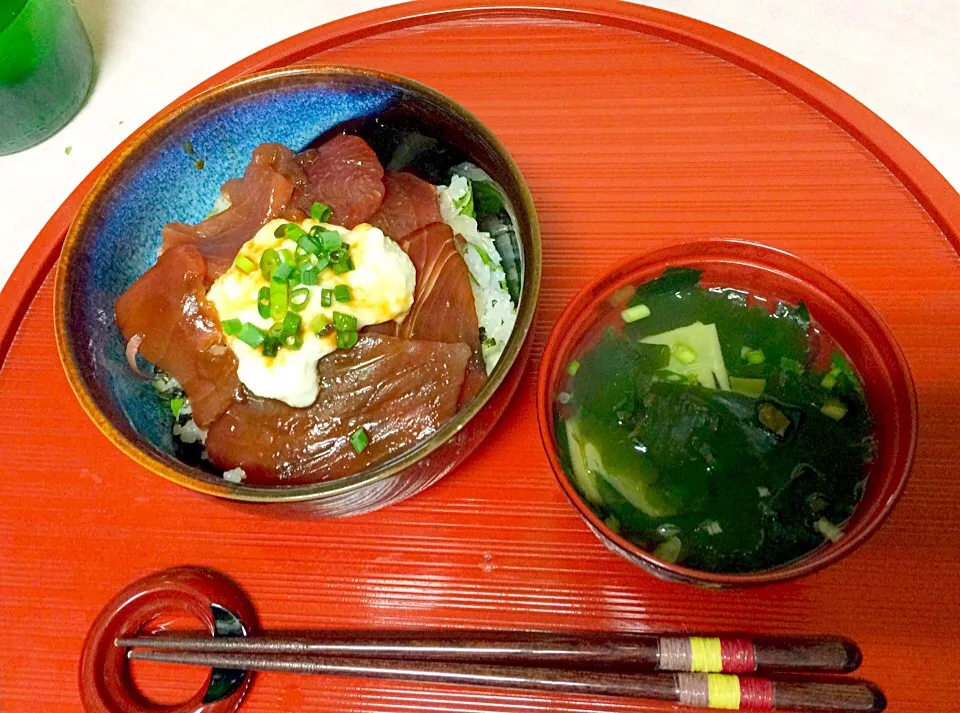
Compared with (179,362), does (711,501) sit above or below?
below

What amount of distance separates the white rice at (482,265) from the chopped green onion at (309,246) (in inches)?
13.1

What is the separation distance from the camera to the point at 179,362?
4.55ft

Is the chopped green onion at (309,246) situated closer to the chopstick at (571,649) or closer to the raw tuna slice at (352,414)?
the raw tuna slice at (352,414)

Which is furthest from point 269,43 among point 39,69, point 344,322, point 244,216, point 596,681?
point 596,681

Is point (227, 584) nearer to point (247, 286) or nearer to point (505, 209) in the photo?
point (247, 286)

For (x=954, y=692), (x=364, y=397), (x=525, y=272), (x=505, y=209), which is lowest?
(x=954, y=692)

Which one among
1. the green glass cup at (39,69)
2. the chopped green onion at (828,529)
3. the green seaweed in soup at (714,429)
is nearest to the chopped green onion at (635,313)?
the green seaweed in soup at (714,429)

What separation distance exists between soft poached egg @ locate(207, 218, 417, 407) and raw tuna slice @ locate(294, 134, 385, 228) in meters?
0.09

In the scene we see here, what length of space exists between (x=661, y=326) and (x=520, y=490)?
0.48 meters

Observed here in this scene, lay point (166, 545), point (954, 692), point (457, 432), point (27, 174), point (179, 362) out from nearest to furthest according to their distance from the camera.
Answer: point (457, 432), point (954, 692), point (179, 362), point (166, 545), point (27, 174)

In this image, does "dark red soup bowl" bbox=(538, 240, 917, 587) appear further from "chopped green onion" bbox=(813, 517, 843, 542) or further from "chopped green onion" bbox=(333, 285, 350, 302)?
"chopped green onion" bbox=(333, 285, 350, 302)

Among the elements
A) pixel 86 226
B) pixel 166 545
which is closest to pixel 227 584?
pixel 166 545

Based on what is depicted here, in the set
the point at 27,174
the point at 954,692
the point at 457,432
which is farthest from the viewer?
the point at 27,174

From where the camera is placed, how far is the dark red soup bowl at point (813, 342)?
4.06 ft
